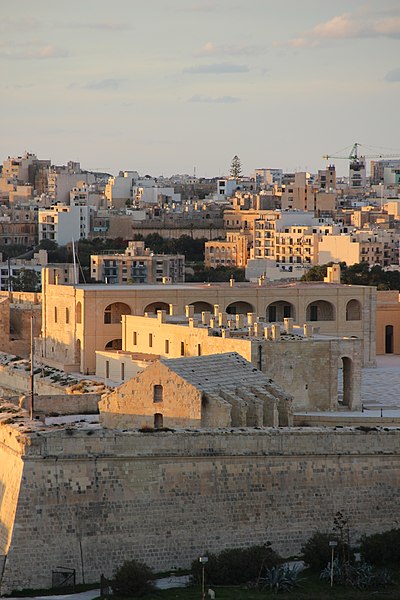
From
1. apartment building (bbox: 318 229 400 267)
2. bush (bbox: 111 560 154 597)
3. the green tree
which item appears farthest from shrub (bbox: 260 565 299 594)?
apartment building (bbox: 318 229 400 267)

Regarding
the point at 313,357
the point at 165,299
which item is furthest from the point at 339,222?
the point at 313,357

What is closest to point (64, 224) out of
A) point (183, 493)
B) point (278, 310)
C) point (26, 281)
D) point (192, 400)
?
point (26, 281)

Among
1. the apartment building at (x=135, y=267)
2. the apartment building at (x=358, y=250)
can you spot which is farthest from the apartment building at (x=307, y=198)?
the apartment building at (x=135, y=267)

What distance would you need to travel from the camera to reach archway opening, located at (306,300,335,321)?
46781 mm

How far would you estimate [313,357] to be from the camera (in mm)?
35781

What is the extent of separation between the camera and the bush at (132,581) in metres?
28.6

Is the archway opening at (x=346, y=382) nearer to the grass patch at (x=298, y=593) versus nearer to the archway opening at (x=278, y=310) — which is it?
the grass patch at (x=298, y=593)

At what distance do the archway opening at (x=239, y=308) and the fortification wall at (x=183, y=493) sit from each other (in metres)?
15.5

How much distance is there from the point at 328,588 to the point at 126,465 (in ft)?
11.9

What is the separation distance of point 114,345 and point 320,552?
17075mm

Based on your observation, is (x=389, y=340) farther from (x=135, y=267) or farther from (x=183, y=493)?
(x=135, y=267)

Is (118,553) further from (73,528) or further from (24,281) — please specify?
(24,281)

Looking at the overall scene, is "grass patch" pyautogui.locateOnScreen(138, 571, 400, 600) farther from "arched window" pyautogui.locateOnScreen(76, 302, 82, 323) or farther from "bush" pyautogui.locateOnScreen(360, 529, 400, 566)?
"arched window" pyautogui.locateOnScreen(76, 302, 82, 323)

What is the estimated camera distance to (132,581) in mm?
28641
